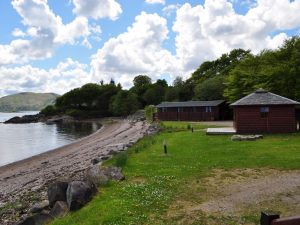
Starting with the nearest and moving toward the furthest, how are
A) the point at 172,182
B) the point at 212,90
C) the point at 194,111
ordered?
1. the point at 172,182
2. the point at 194,111
3. the point at 212,90

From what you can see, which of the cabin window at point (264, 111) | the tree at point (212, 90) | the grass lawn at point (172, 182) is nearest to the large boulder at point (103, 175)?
the grass lawn at point (172, 182)

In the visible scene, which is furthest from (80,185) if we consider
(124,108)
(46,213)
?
(124,108)

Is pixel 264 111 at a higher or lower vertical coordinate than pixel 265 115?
higher

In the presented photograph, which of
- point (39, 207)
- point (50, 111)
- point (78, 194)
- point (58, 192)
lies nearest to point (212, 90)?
point (39, 207)

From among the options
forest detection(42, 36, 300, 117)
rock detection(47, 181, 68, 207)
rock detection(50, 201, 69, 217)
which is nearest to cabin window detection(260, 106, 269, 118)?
forest detection(42, 36, 300, 117)

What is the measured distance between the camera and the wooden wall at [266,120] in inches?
1476

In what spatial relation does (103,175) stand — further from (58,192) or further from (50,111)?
(50,111)

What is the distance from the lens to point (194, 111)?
71.0m

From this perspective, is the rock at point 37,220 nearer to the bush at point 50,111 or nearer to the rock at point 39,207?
the rock at point 39,207

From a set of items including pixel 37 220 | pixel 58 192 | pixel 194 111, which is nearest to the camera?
pixel 37 220

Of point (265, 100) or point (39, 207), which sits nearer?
point (39, 207)

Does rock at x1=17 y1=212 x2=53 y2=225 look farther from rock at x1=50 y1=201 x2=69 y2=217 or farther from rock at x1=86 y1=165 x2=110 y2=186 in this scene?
rock at x1=86 y1=165 x2=110 y2=186

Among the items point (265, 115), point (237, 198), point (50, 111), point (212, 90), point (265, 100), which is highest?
point (212, 90)

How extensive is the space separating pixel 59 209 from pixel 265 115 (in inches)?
1140
